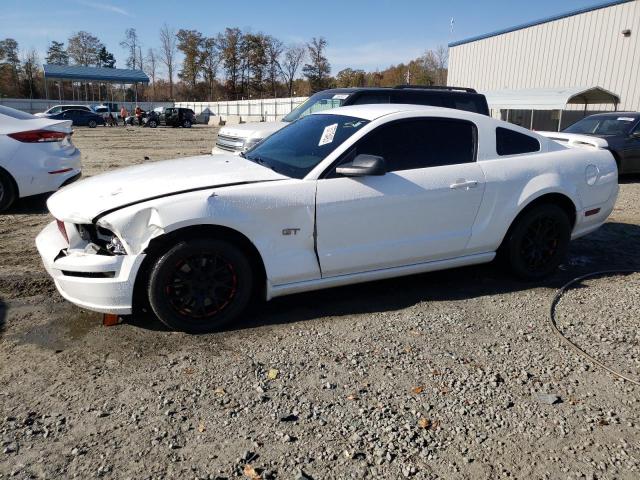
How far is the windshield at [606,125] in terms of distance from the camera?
11148 mm

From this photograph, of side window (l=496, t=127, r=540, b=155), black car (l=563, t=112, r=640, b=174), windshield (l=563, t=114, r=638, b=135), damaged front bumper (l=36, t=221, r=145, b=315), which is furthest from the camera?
windshield (l=563, t=114, r=638, b=135)

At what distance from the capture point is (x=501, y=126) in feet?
15.7

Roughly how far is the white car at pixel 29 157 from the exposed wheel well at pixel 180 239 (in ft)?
14.3

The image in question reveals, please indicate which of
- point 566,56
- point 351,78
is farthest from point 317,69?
point 566,56

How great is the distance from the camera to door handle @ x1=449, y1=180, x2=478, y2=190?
14.2 feet

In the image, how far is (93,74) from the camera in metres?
56.2

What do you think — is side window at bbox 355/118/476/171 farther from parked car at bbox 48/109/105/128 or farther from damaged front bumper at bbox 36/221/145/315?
parked car at bbox 48/109/105/128

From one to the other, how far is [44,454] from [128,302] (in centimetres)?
124

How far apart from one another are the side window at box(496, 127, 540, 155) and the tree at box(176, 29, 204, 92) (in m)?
86.8

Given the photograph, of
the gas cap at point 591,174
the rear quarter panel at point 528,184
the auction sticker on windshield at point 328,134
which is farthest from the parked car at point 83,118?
the gas cap at point 591,174

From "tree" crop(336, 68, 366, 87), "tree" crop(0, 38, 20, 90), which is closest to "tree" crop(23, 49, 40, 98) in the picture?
"tree" crop(0, 38, 20, 90)

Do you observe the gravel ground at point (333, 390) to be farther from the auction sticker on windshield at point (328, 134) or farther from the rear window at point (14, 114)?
the rear window at point (14, 114)

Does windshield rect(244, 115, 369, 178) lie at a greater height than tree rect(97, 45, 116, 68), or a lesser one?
lesser

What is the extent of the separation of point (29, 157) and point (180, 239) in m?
4.57
